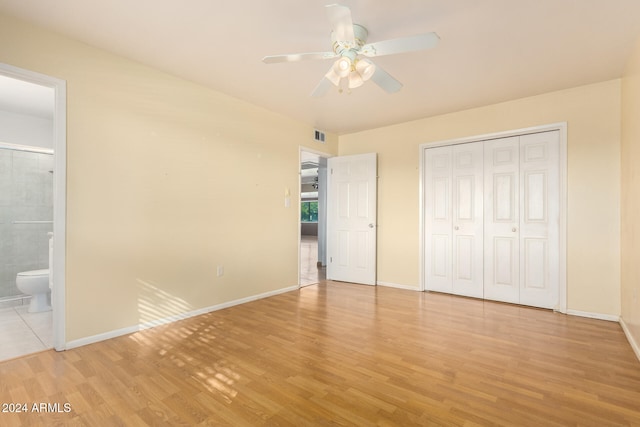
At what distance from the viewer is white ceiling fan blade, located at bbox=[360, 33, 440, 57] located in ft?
6.33

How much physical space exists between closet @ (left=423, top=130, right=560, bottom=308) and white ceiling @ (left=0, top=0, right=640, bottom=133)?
0.85m

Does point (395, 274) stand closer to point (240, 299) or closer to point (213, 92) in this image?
point (240, 299)

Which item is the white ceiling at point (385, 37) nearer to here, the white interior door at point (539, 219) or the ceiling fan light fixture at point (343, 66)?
the ceiling fan light fixture at point (343, 66)

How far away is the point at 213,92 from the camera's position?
12.0 feet

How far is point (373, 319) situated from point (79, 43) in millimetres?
3734

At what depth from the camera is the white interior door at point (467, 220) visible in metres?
4.22

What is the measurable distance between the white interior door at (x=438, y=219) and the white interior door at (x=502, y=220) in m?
0.48

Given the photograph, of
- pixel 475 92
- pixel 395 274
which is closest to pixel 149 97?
pixel 475 92

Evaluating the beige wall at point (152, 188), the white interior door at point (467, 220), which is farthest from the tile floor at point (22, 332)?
the white interior door at point (467, 220)

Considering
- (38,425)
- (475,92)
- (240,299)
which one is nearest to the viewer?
(38,425)

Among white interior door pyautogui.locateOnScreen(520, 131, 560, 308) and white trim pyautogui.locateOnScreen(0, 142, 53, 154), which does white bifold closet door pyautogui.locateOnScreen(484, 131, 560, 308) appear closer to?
white interior door pyautogui.locateOnScreen(520, 131, 560, 308)

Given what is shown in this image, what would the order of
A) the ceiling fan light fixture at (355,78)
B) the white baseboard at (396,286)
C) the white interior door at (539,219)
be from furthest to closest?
the white baseboard at (396,286), the white interior door at (539,219), the ceiling fan light fixture at (355,78)

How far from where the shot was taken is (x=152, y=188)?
3125mm

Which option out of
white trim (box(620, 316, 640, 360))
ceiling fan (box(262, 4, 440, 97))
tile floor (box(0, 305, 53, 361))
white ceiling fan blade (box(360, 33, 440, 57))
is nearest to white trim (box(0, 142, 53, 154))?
tile floor (box(0, 305, 53, 361))
